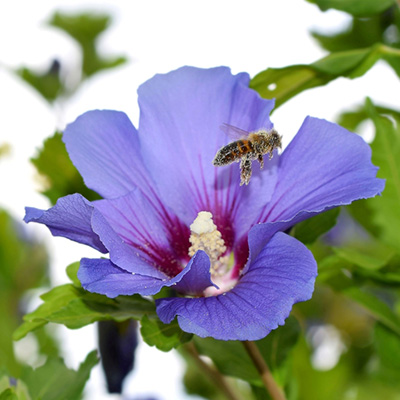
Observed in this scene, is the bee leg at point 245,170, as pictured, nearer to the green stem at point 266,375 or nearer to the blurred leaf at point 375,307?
the green stem at point 266,375

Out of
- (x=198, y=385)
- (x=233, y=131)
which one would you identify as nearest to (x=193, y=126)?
(x=233, y=131)

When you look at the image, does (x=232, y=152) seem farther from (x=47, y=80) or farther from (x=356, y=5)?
(x=47, y=80)

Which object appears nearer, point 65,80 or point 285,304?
point 285,304

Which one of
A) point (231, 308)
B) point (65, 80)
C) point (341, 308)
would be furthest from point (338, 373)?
point (65, 80)

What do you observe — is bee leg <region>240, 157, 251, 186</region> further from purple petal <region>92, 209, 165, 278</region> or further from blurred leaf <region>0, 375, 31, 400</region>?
blurred leaf <region>0, 375, 31, 400</region>

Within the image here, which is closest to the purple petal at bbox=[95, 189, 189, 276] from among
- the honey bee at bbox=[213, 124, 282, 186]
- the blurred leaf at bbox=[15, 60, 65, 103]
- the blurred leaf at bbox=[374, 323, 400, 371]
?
the honey bee at bbox=[213, 124, 282, 186]

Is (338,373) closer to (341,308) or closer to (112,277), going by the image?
(341,308)

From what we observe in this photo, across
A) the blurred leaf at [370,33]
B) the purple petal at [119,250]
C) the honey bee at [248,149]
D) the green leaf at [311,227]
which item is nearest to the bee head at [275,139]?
the honey bee at [248,149]
